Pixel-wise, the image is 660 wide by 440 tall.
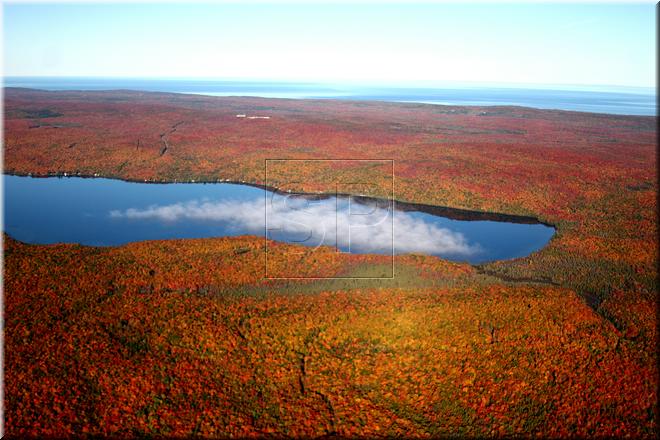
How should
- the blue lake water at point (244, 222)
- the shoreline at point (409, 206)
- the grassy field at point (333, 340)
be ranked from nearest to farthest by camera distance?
the grassy field at point (333, 340)
the blue lake water at point (244, 222)
the shoreline at point (409, 206)

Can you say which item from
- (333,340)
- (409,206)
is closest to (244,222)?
(409,206)

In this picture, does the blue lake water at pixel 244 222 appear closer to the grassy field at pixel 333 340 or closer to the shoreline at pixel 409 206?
the shoreline at pixel 409 206

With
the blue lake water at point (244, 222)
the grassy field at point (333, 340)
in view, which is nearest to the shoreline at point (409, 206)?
the blue lake water at point (244, 222)

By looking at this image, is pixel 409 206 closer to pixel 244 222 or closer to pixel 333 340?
pixel 244 222

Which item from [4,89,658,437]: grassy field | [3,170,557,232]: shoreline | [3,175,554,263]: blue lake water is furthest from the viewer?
[3,170,557,232]: shoreline

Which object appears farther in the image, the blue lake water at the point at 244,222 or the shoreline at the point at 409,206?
the shoreline at the point at 409,206

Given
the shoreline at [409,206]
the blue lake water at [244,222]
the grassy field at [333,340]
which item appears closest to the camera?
the grassy field at [333,340]

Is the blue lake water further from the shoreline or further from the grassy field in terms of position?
the grassy field

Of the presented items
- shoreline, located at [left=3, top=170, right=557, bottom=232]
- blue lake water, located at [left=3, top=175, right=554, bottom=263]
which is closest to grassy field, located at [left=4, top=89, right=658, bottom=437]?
shoreline, located at [left=3, top=170, right=557, bottom=232]

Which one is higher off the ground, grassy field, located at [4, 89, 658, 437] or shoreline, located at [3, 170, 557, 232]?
shoreline, located at [3, 170, 557, 232]
